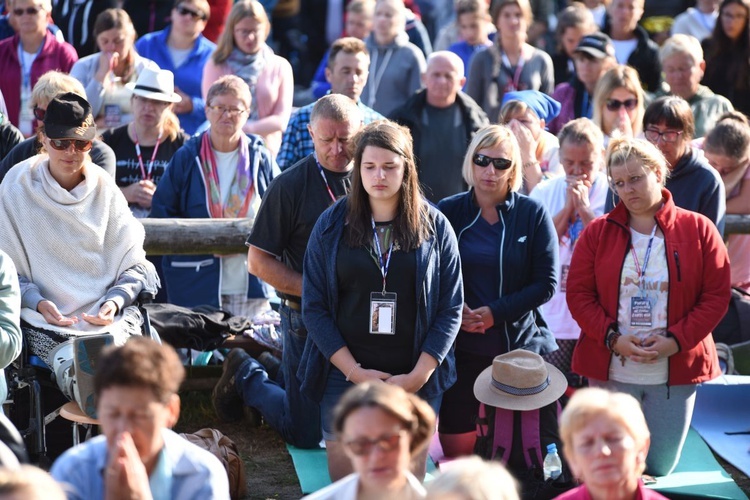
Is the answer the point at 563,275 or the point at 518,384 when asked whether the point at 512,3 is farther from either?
the point at 518,384

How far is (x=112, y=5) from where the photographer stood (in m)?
10.2

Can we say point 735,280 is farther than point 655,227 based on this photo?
Yes

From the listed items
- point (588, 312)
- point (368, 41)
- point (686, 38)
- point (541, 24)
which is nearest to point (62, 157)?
point (588, 312)

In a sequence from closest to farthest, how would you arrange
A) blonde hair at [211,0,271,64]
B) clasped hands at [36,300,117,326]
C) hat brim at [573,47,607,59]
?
clasped hands at [36,300,117,326] < blonde hair at [211,0,271,64] < hat brim at [573,47,607,59]

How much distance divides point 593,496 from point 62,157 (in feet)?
10.1

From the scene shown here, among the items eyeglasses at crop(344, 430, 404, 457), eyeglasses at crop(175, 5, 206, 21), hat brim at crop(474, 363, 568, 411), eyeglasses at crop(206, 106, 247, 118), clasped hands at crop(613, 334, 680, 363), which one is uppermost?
eyeglasses at crop(175, 5, 206, 21)

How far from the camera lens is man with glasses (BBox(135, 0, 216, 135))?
9.20 metres

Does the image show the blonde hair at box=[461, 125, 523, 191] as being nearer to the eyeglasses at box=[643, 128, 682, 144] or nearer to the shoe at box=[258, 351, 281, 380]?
the eyeglasses at box=[643, 128, 682, 144]

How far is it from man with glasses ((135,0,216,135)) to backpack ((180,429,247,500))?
365cm

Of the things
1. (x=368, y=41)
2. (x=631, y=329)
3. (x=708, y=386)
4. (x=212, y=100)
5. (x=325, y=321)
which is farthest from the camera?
(x=368, y=41)

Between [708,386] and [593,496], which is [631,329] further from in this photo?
[593,496]

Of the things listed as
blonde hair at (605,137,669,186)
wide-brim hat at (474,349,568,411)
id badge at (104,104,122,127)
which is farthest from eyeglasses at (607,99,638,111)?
id badge at (104,104,122,127)

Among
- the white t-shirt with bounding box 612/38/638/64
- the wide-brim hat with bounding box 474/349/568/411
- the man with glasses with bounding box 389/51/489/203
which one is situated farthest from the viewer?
the white t-shirt with bounding box 612/38/638/64

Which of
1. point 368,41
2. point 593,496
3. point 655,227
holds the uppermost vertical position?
point 368,41
